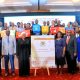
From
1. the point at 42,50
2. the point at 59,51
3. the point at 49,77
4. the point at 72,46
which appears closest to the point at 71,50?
the point at 72,46

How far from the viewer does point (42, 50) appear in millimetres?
7504

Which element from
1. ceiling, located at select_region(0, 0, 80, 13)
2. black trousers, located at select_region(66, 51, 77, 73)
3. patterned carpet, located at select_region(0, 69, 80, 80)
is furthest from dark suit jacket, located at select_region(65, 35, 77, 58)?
ceiling, located at select_region(0, 0, 80, 13)

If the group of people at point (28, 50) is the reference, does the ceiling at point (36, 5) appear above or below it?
above

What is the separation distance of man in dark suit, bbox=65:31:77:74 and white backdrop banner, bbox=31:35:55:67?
1.67ft

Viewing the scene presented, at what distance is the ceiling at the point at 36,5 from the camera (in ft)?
50.5

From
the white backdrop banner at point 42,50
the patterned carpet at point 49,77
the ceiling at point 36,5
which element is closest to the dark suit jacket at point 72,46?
the white backdrop banner at point 42,50

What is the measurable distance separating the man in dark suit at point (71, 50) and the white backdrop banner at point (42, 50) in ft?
1.67

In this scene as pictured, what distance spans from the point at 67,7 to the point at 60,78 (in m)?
10.6

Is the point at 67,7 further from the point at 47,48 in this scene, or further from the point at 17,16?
the point at 47,48

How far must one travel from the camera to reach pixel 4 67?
7965 millimetres

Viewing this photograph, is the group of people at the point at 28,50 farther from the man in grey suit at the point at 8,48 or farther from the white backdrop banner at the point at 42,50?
the white backdrop banner at the point at 42,50

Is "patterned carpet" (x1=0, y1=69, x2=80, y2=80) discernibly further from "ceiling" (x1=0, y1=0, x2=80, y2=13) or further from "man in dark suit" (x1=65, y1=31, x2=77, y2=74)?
"ceiling" (x1=0, y1=0, x2=80, y2=13)

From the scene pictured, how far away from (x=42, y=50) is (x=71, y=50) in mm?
928

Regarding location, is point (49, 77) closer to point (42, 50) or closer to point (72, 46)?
point (42, 50)
